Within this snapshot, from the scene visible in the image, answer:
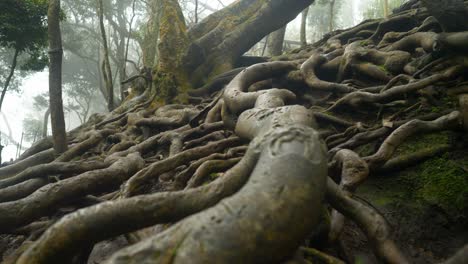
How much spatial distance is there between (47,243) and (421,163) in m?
2.41

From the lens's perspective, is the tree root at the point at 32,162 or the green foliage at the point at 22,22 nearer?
the tree root at the point at 32,162

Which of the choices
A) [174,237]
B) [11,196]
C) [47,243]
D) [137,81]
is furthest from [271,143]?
[137,81]

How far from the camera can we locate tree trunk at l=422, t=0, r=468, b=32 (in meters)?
3.13

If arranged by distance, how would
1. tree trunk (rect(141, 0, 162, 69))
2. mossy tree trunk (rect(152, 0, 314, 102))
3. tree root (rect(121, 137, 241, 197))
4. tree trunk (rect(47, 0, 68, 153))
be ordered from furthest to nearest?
tree trunk (rect(141, 0, 162, 69)) → mossy tree trunk (rect(152, 0, 314, 102)) → tree trunk (rect(47, 0, 68, 153)) → tree root (rect(121, 137, 241, 197))

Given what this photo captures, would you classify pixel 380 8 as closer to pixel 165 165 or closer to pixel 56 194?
pixel 165 165

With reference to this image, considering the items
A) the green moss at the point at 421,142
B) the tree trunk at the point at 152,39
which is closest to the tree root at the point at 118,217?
the green moss at the point at 421,142

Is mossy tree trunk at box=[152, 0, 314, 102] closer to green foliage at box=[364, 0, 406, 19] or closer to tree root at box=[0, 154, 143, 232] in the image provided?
tree root at box=[0, 154, 143, 232]

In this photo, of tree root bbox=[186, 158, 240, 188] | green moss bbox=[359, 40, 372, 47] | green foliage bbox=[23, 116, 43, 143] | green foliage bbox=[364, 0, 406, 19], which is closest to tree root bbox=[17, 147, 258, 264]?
tree root bbox=[186, 158, 240, 188]

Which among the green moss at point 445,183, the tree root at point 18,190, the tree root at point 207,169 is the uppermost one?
the tree root at point 18,190

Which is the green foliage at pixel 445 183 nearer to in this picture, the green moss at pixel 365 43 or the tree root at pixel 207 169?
the tree root at pixel 207 169

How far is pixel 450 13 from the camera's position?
317cm

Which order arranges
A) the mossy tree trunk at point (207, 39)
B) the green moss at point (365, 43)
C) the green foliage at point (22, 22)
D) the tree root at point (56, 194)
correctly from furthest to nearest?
1. the mossy tree trunk at point (207, 39)
2. the green moss at point (365, 43)
3. the green foliage at point (22, 22)
4. the tree root at point (56, 194)

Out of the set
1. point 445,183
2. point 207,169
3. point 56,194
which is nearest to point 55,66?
point 56,194

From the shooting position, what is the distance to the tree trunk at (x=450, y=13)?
10.3ft
